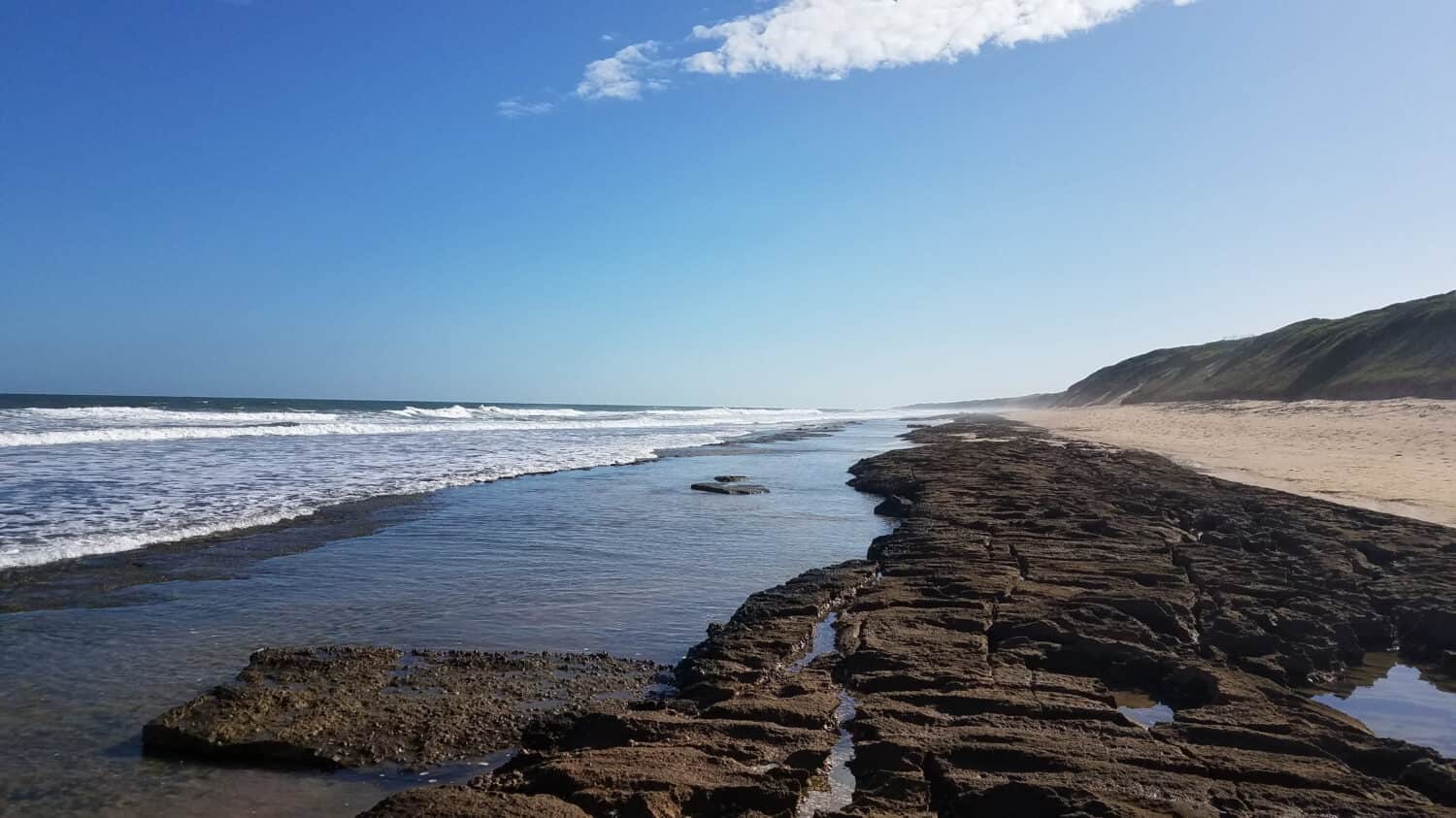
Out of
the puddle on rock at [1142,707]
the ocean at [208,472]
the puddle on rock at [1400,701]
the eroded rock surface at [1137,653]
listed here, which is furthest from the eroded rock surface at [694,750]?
the ocean at [208,472]

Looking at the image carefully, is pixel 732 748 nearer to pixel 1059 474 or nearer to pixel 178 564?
pixel 178 564

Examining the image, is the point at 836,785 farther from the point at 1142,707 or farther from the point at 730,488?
the point at 730,488

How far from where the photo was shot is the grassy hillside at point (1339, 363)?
37.3 metres

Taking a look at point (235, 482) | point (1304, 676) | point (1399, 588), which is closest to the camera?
point (1304, 676)

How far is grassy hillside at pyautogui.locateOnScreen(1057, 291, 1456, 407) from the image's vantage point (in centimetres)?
3734

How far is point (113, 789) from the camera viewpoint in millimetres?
4250

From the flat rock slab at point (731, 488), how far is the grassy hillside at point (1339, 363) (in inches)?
1202

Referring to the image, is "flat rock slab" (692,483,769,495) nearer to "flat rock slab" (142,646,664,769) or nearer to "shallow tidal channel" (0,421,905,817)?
"shallow tidal channel" (0,421,905,817)

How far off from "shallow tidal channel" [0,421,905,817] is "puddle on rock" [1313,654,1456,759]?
487cm

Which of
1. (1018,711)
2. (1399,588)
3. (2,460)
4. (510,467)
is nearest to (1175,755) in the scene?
(1018,711)

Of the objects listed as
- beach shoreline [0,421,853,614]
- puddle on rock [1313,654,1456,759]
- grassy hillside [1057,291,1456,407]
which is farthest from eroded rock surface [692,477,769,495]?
grassy hillside [1057,291,1456,407]

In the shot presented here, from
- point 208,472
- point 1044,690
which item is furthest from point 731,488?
point 1044,690

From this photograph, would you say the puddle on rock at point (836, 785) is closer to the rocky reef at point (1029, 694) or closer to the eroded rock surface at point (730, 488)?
the rocky reef at point (1029, 694)

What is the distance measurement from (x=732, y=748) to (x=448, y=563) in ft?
21.3
